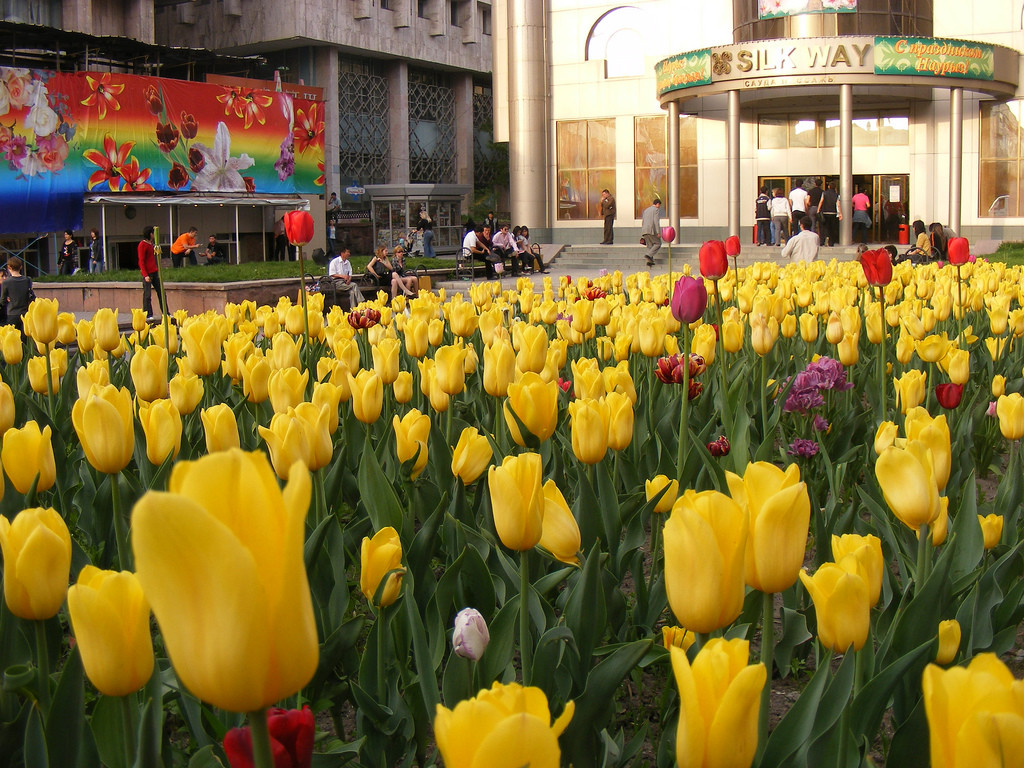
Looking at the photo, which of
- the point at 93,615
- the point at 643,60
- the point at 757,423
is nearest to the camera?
the point at 93,615

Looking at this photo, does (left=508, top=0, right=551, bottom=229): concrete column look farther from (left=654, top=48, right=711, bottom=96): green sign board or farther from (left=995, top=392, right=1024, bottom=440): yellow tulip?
(left=995, top=392, right=1024, bottom=440): yellow tulip

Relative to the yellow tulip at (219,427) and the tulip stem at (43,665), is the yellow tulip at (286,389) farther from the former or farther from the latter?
the tulip stem at (43,665)

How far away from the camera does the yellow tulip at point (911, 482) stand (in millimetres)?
1700

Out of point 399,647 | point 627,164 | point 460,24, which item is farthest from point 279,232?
point 399,647

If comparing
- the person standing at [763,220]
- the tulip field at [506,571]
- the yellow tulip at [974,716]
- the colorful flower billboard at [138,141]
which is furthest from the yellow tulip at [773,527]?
the colorful flower billboard at [138,141]

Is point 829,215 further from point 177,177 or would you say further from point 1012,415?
point 1012,415

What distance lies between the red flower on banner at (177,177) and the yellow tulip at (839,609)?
30069 mm

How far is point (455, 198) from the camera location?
34.2 metres

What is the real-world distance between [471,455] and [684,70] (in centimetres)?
2607

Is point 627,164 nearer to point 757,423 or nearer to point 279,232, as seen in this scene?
point 279,232

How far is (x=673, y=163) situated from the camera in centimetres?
2866

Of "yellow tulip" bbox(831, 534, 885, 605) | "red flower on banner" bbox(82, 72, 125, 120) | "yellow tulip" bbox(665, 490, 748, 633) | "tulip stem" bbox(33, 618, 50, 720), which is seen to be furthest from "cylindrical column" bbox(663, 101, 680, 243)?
"yellow tulip" bbox(665, 490, 748, 633)

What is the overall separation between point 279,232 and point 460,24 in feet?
59.0

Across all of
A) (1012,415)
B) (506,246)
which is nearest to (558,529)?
(1012,415)
